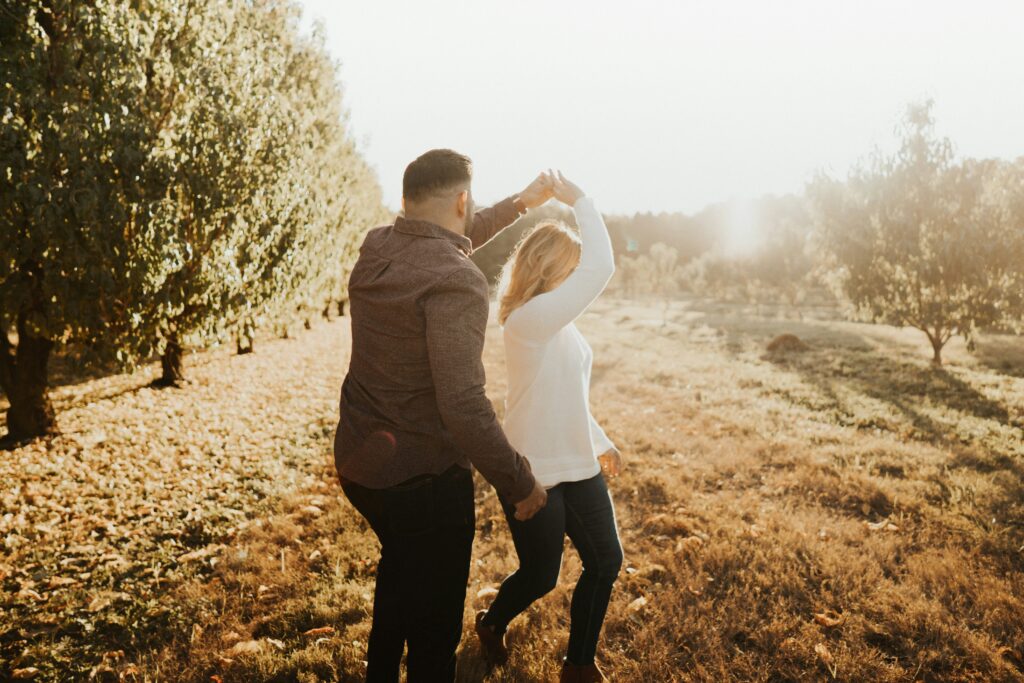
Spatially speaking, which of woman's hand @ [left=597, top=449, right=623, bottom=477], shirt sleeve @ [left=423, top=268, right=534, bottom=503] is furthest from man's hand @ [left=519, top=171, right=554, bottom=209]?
woman's hand @ [left=597, top=449, right=623, bottom=477]

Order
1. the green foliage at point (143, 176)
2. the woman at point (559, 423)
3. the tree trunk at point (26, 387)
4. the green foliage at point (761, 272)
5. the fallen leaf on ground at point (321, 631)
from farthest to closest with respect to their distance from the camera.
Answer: the green foliage at point (761, 272)
the tree trunk at point (26, 387)
the green foliage at point (143, 176)
the fallen leaf on ground at point (321, 631)
the woman at point (559, 423)

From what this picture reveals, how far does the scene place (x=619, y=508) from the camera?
600cm

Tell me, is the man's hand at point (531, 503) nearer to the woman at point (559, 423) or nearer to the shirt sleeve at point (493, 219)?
the woman at point (559, 423)

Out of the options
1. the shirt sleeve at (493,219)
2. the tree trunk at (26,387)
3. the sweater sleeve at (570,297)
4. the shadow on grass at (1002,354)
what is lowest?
the shadow on grass at (1002,354)

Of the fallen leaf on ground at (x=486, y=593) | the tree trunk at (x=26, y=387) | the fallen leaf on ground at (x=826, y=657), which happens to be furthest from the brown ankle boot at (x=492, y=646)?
the tree trunk at (x=26, y=387)

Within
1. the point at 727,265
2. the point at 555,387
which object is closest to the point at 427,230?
the point at 555,387

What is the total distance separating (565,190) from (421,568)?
6.35ft

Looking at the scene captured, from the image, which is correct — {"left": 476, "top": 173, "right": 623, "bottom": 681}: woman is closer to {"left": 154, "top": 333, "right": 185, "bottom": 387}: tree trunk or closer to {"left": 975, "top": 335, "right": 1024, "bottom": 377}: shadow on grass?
{"left": 154, "top": 333, "right": 185, "bottom": 387}: tree trunk

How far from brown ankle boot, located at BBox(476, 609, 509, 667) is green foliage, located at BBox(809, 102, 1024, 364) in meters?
17.0

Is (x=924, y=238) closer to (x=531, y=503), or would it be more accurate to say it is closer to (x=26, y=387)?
(x=531, y=503)

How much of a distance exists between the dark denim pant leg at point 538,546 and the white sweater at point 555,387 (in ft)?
0.49

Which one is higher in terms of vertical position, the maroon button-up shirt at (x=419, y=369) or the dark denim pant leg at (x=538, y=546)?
the maroon button-up shirt at (x=419, y=369)

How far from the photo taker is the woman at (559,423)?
108 inches

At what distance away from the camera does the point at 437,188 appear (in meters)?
2.31
